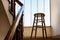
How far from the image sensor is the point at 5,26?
2.81 metres

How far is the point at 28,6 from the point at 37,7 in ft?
1.19

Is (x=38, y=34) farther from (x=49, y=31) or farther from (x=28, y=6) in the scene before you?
(x=28, y=6)

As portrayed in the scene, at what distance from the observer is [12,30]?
2.18 metres

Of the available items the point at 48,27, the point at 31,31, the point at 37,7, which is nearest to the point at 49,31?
the point at 48,27

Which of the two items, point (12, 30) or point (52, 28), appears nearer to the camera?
point (12, 30)

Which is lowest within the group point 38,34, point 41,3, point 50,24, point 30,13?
point 38,34

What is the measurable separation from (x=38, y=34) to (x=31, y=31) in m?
0.29

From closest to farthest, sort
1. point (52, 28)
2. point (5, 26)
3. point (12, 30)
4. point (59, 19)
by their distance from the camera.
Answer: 1. point (12, 30)
2. point (5, 26)
3. point (59, 19)
4. point (52, 28)

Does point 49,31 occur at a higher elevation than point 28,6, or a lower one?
lower

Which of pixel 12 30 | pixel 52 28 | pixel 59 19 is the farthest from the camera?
pixel 52 28

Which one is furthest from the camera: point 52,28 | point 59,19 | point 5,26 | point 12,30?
point 52,28

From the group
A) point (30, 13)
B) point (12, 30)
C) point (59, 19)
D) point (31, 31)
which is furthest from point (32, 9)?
point (12, 30)

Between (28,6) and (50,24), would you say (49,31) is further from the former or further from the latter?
(28,6)

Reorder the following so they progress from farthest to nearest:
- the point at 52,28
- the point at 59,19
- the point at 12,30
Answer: the point at 52,28 < the point at 59,19 < the point at 12,30
